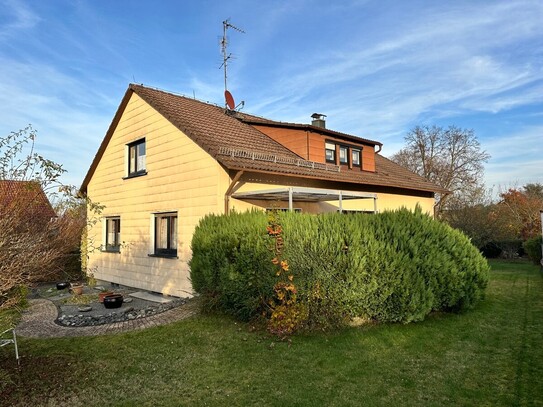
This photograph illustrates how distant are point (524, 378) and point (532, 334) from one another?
92.5 inches

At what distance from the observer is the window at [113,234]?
1501 cm

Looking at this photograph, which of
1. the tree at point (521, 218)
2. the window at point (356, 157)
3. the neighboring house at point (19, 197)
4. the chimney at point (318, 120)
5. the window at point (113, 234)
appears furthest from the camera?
the tree at point (521, 218)

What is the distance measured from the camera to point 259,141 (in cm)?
1328

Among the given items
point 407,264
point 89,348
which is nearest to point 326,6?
point 407,264

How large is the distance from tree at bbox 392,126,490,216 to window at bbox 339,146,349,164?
70.7 ft

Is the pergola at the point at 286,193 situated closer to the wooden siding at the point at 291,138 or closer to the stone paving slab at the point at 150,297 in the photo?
the wooden siding at the point at 291,138

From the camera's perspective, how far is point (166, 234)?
12.2 meters

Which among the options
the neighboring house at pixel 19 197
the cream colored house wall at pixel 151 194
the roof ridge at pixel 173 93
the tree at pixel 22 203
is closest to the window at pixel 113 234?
the cream colored house wall at pixel 151 194

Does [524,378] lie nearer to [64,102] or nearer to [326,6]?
[326,6]

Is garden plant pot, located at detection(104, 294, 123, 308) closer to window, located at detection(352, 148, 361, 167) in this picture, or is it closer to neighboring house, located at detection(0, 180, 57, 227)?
neighboring house, located at detection(0, 180, 57, 227)

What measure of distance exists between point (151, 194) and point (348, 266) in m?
8.13

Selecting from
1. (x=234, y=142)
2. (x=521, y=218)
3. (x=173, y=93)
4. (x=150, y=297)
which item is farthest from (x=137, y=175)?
(x=521, y=218)

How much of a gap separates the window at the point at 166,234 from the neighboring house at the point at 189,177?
35mm

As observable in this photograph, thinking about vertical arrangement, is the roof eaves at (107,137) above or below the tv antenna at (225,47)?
below
